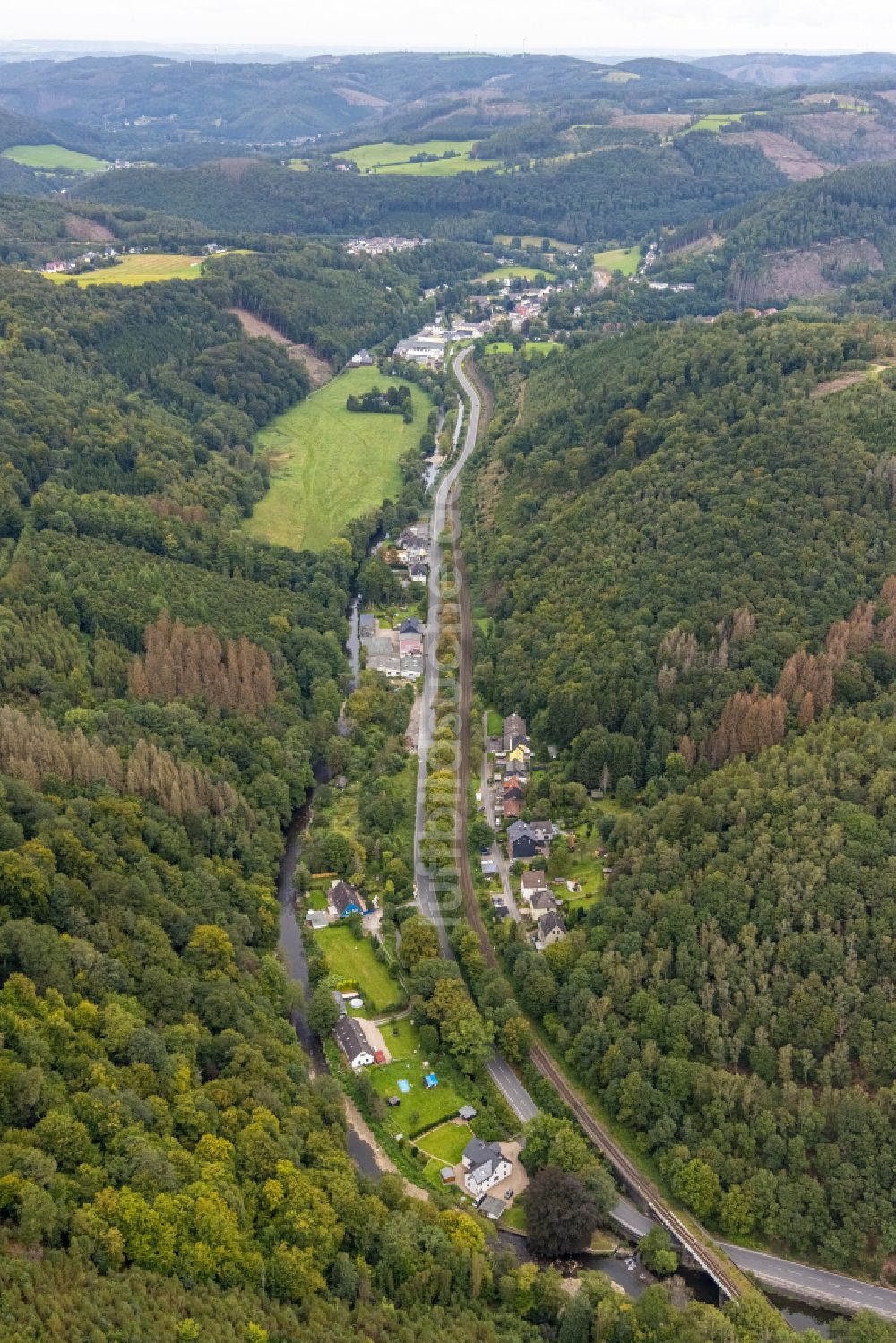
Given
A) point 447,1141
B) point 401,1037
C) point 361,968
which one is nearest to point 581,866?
point 361,968

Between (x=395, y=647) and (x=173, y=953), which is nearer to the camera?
(x=173, y=953)

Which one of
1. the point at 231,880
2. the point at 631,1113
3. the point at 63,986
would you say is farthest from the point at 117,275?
the point at 631,1113

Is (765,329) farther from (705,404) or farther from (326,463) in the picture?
(326,463)

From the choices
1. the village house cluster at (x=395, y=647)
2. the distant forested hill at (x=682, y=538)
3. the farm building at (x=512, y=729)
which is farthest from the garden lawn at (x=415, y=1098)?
the village house cluster at (x=395, y=647)

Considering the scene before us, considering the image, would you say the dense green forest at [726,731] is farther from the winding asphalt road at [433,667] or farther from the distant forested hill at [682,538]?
the winding asphalt road at [433,667]

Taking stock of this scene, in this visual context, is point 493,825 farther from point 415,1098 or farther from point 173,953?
point 173,953

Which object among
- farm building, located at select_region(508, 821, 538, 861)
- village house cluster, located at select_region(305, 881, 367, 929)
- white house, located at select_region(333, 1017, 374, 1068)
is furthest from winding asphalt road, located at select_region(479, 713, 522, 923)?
white house, located at select_region(333, 1017, 374, 1068)

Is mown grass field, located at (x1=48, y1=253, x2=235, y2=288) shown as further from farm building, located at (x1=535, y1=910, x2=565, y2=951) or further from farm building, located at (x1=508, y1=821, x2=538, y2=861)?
farm building, located at (x1=535, y1=910, x2=565, y2=951)
